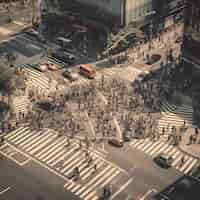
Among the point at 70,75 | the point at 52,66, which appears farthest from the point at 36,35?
the point at 70,75

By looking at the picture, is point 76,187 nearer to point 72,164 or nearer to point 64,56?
point 72,164

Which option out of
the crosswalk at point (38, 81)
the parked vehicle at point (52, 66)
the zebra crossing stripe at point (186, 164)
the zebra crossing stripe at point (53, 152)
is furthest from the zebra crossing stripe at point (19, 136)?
the zebra crossing stripe at point (186, 164)

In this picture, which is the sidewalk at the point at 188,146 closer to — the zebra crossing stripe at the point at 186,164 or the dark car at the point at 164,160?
the zebra crossing stripe at the point at 186,164

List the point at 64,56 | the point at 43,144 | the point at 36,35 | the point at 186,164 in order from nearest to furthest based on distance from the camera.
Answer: the point at 186,164 → the point at 43,144 → the point at 64,56 → the point at 36,35

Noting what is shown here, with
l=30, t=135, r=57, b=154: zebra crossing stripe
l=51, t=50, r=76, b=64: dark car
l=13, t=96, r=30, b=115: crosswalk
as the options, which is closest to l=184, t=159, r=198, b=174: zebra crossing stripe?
l=30, t=135, r=57, b=154: zebra crossing stripe

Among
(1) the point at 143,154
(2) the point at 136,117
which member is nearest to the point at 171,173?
(1) the point at 143,154

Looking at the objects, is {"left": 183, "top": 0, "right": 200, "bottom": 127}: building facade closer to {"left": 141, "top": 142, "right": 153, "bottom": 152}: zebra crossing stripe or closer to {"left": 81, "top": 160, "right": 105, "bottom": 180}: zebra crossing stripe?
{"left": 141, "top": 142, "right": 153, "bottom": 152}: zebra crossing stripe
